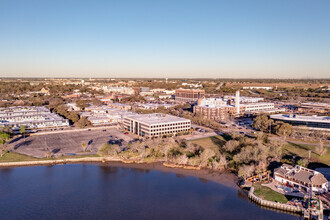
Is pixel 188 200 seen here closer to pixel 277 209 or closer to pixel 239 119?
pixel 277 209

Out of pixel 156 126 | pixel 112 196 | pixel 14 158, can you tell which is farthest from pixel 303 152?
pixel 14 158

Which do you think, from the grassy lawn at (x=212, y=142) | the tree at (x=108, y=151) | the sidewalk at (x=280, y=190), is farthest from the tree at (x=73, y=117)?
the sidewalk at (x=280, y=190)

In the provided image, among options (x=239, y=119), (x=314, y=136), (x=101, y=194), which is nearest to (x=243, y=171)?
(x=101, y=194)

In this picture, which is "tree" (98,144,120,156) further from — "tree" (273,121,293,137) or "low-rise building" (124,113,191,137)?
"tree" (273,121,293,137)

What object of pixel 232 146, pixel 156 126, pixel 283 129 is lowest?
pixel 232 146

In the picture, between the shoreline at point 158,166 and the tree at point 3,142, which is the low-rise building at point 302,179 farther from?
the tree at point 3,142

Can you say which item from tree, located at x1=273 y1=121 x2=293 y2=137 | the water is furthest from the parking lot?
tree, located at x1=273 y1=121 x2=293 y2=137

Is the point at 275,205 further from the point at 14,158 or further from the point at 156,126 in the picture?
the point at 14,158

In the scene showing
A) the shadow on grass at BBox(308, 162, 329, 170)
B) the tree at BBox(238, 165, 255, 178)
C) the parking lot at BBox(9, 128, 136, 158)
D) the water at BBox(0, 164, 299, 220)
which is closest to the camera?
the water at BBox(0, 164, 299, 220)
